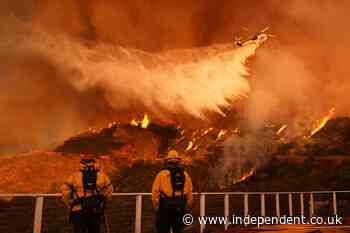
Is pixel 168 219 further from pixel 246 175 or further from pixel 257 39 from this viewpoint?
pixel 257 39

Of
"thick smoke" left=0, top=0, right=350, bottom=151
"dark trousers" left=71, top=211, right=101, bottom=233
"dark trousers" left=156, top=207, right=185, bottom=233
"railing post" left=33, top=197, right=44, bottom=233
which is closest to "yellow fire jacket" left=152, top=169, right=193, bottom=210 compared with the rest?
"dark trousers" left=156, top=207, right=185, bottom=233

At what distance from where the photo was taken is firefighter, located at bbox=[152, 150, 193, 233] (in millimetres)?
5387

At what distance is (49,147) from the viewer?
18.8 m

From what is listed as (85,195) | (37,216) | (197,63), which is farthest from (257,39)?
(85,195)

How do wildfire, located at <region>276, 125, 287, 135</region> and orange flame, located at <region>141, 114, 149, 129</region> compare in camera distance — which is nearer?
wildfire, located at <region>276, 125, 287, 135</region>

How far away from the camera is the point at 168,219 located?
18.1 feet

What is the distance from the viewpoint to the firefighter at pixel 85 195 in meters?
5.04

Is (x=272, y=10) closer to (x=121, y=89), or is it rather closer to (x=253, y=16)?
(x=253, y=16)

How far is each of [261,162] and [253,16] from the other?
22.4ft

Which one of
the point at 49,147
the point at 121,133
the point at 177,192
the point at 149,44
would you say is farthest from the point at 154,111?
the point at 177,192

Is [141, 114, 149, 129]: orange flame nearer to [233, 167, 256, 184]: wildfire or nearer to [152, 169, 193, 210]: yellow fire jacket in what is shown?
[233, 167, 256, 184]: wildfire

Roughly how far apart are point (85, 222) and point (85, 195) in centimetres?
39

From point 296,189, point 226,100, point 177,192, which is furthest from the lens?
point 226,100

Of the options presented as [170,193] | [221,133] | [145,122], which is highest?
[145,122]
